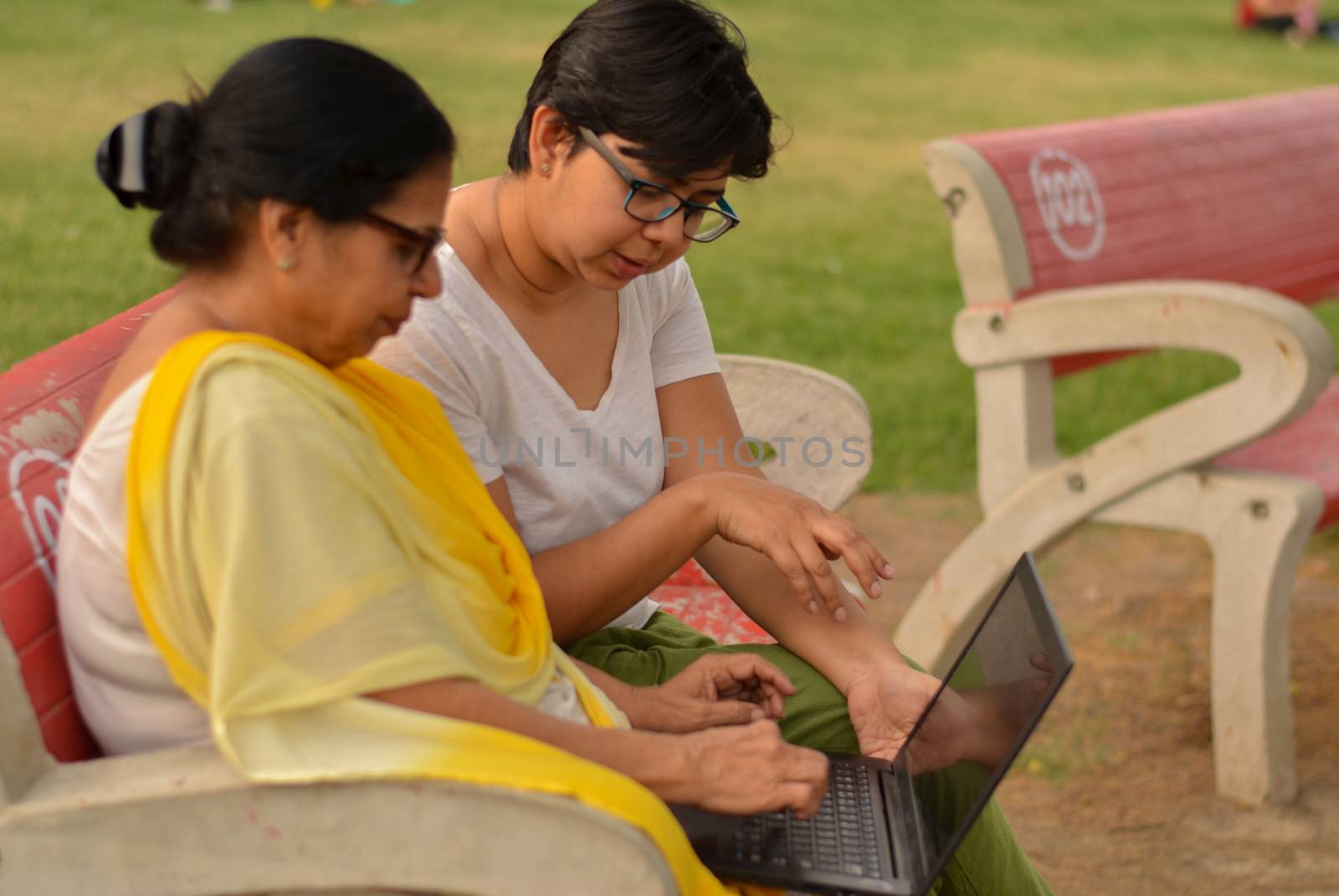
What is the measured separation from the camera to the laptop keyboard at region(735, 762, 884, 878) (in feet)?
5.92

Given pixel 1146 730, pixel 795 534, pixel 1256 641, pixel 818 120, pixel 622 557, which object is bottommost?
pixel 818 120

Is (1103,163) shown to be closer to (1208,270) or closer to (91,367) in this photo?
(1208,270)

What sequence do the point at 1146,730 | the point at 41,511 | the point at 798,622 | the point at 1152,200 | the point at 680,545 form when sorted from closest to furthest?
the point at 41,511 → the point at 680,545 → the point at 798,622 → the point at 1146,730 → the point at 1152,200

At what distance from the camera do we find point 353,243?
1638mm

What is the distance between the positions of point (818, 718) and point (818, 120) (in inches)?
369

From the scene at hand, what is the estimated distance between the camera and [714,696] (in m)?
2.12

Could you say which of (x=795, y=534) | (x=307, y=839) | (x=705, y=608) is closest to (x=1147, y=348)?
(x=705, y=608)

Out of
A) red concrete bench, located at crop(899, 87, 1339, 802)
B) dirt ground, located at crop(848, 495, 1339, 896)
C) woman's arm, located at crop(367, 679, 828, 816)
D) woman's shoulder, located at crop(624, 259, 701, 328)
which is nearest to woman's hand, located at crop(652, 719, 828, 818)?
woman's arm, located at crop(367, 679, 828, 816)

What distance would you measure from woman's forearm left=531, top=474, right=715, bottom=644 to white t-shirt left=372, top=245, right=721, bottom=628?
10cm

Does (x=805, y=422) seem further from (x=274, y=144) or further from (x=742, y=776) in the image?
(x=274, y=144)

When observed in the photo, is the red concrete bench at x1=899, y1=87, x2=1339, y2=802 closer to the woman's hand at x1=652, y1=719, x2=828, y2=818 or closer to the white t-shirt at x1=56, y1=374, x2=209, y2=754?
the woman's hand at x1=652, y1=719, x2=828, y2=818

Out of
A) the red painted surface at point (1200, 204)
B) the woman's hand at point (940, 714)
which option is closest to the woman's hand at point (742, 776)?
the woman's hand at point (940, 714)

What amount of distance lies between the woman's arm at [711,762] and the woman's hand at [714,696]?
275 millimetres

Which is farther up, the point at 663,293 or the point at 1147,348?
the point at 663,293
